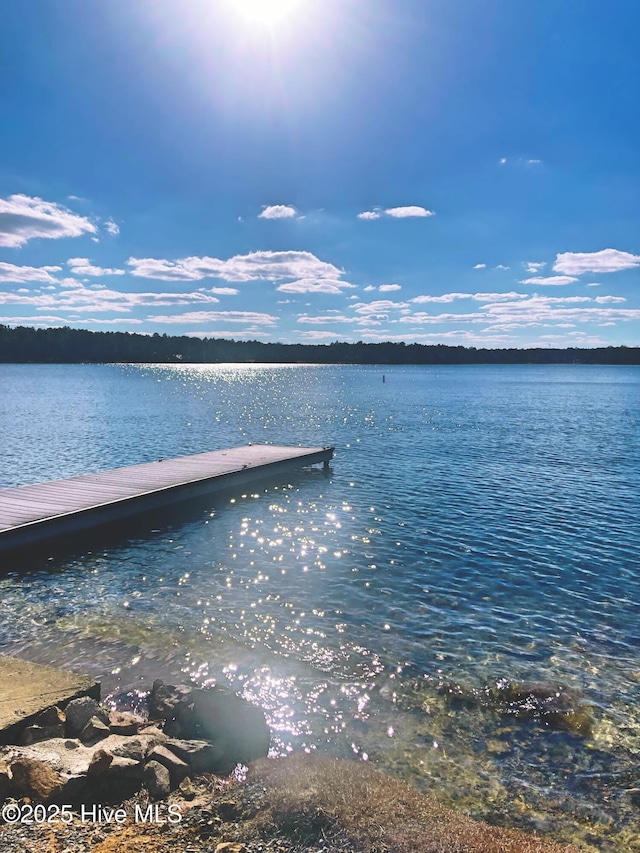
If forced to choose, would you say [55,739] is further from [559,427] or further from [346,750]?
[559,427]

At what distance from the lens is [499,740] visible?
7.71m

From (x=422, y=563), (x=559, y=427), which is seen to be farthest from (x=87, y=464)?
(x=559, y=427)

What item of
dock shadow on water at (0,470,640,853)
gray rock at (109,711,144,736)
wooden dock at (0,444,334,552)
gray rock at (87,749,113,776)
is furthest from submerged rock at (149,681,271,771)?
wooden dock at (0,444,334,552)

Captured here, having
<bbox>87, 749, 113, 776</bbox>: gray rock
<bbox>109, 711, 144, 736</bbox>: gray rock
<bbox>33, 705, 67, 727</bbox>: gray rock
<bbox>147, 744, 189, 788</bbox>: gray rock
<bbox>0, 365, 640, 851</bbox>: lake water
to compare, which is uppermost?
<bbox>87, 749, 113, 776</bbox>: gray rock

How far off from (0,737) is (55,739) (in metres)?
0.58

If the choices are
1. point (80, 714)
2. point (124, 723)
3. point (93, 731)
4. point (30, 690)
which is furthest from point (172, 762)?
point (30, 690)

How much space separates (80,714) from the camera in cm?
682

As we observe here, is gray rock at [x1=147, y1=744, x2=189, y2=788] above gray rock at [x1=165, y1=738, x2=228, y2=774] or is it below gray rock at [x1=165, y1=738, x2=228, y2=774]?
above

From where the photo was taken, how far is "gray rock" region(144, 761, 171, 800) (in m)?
5.83

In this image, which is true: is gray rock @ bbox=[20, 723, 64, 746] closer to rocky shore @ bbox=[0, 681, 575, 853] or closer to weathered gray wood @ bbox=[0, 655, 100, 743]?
rocky shore @ bbox=[0, 681, 575, 853]

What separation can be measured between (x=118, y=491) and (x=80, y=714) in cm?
1240

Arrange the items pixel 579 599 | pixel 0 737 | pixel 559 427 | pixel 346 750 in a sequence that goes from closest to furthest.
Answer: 1. pixel 0 737
2. pixel 346 750
3. pixel 579 599
4. pixel 559 427

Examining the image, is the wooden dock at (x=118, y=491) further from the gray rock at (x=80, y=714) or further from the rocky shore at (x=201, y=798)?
the rocky shore at (x=201, y=798)

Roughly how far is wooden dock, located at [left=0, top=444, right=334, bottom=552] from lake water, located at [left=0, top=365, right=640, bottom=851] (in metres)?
0.79
